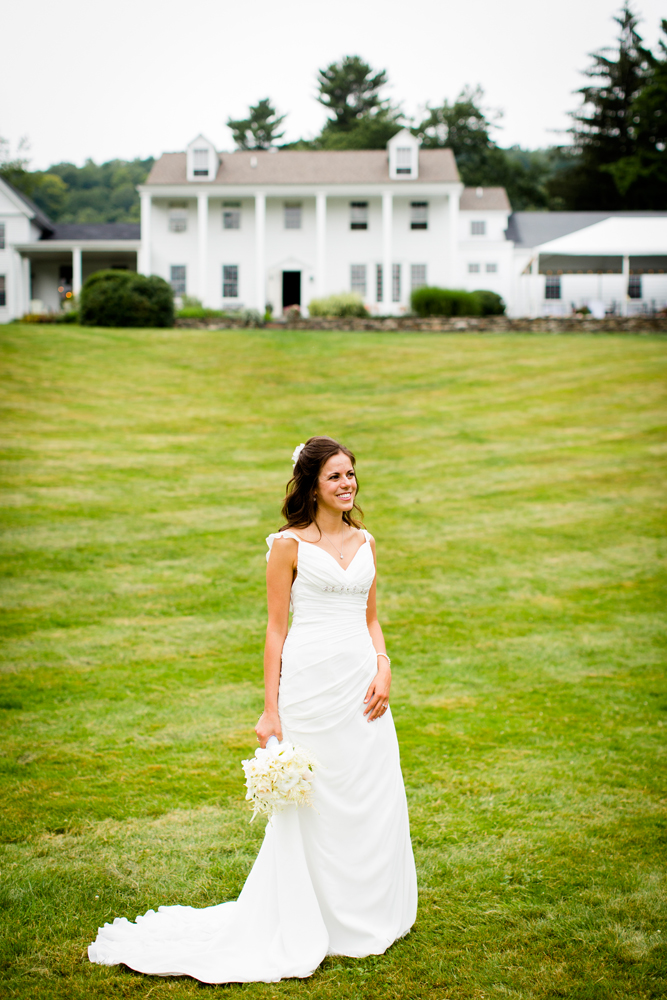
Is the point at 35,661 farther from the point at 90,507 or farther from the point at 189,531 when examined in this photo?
the point at 90,507

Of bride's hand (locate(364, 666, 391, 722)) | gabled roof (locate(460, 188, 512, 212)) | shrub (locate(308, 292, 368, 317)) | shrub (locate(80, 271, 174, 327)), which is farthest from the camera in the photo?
gabled roof (locate(460, 188, 512, 212))

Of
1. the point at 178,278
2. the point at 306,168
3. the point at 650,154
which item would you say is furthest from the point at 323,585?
the point at 650,154

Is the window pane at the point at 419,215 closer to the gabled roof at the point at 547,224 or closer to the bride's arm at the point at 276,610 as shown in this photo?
the gabled roof at the point at 547,224

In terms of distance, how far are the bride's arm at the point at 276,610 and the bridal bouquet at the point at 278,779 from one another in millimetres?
207

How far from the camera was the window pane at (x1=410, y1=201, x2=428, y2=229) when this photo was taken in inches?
1427

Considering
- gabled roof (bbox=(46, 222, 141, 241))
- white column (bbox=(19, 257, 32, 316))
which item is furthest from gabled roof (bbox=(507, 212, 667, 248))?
white column (bbox=(19, 257, 32, 316))

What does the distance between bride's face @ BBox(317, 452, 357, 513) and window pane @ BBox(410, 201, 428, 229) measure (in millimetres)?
35166

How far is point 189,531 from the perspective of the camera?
10570 mm

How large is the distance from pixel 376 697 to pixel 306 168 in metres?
37.1

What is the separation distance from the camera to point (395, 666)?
280 inches

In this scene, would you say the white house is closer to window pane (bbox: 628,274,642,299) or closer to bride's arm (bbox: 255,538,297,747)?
window pane (bbox: 628,274,642,299)

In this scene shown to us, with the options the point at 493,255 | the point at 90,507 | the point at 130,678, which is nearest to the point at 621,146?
the point at 493,255

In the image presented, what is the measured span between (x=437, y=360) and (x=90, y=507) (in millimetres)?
12341

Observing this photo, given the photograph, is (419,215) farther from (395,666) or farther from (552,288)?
(395,666)
